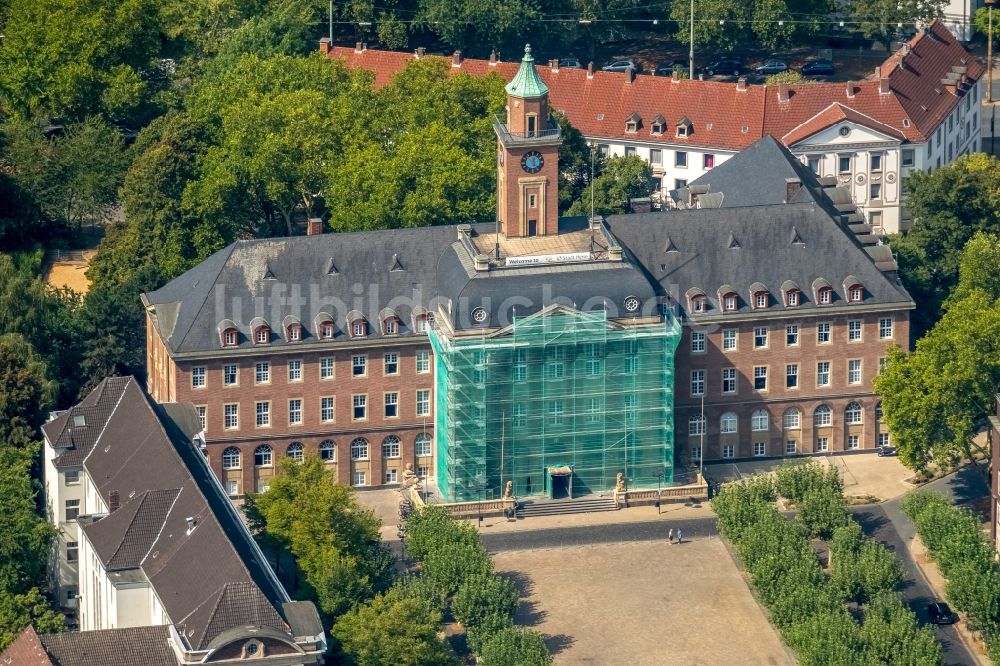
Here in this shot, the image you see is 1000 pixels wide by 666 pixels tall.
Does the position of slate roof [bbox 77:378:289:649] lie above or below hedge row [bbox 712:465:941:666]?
above

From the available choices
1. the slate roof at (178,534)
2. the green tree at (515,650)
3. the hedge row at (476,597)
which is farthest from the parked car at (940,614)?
the slate roof at (178,534)

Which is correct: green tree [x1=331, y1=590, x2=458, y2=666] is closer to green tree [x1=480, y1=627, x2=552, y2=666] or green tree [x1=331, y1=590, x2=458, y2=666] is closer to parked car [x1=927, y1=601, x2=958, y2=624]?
green tree [x1=480, y1=627, x2=552, y2=666]

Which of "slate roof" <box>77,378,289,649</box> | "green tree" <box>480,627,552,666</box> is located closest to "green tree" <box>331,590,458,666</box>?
"green tree" <box>480,627,552,666</box>

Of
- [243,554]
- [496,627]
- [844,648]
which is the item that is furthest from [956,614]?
[243,554]

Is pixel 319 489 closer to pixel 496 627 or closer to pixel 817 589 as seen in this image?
pixel 496 627

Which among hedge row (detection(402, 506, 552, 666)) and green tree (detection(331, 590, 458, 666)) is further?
hedge row (detection(402, 506, 552, 666))

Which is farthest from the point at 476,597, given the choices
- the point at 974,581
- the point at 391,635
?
the point at 974,581

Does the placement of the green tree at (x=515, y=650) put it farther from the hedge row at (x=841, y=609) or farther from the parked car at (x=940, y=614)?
the parked car at (x=940, y=614)
